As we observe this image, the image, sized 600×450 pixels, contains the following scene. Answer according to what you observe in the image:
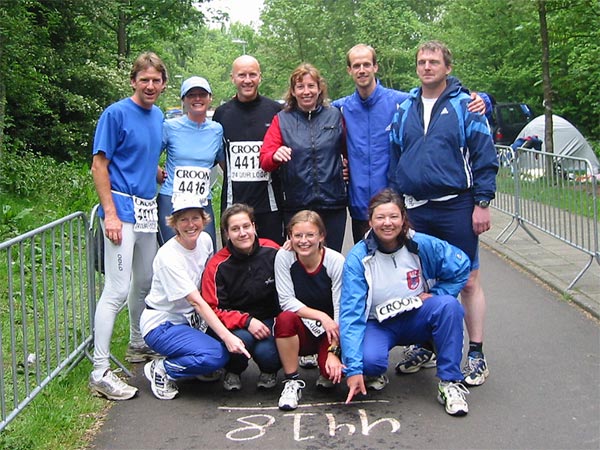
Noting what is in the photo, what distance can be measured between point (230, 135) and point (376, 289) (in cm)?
165

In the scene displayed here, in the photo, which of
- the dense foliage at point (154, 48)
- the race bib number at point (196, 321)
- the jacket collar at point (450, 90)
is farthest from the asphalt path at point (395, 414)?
the dense foliage at point (154, 48)

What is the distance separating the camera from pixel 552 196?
9055 mm

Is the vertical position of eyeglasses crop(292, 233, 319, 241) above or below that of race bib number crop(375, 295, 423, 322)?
above

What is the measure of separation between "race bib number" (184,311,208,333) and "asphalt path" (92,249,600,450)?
15.8 inches

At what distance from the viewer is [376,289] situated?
16.5 feet

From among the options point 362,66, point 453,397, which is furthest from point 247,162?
point 453,397

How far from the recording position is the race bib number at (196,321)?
5305 mm

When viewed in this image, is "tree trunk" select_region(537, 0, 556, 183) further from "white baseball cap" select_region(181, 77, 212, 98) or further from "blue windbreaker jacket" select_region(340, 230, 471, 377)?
"blue windbreaker jacket" select_region(340, 230, 471, 377)

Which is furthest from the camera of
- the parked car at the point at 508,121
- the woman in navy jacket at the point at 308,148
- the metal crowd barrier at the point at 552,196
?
the parked car at the point at 508,121

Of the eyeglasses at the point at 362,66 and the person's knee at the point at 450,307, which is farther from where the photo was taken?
the eyeglasses at the point at 362,66

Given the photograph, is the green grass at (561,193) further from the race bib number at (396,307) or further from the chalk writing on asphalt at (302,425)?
the chalk writing on asphalt at (302,425)

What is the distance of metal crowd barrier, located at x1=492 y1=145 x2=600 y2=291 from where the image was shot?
787cm

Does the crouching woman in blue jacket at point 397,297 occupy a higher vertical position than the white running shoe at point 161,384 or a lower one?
higher

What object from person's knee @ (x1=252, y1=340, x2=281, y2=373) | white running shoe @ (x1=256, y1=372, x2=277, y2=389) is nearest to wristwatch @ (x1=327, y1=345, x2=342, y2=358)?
person's knee @ (x1=252, y1=340, x2=281, y2=373)
